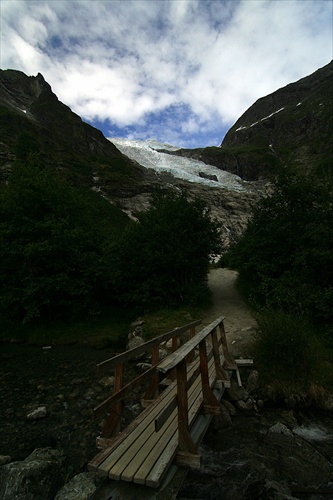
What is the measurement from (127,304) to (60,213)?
7.06m

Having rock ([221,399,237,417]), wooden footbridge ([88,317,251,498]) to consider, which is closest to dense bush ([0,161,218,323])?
rock ([221,399,237,417])

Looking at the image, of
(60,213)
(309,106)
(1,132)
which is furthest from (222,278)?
(309,106)

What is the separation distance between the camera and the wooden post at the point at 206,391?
556 centimetres

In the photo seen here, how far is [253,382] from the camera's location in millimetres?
8156

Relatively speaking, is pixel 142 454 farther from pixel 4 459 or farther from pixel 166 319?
pixel 166 319

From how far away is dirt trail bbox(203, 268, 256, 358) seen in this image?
36.7 ft

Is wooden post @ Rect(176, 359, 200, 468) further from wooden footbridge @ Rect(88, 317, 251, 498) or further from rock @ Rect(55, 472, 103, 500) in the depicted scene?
rock @ Rect(55, 472, 103, 500)

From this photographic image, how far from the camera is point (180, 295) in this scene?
58.2ft

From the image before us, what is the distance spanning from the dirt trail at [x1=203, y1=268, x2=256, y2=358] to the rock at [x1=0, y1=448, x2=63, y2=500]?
695 cm

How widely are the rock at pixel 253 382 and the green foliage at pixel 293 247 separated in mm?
4781

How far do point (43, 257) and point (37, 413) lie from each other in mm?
9902

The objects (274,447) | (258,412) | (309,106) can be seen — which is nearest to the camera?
(274,447)

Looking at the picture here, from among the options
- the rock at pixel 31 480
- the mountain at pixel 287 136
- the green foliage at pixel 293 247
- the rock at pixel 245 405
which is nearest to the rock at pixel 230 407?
the rock at pixel 245 405

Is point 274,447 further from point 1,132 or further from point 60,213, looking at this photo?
point 1,132
